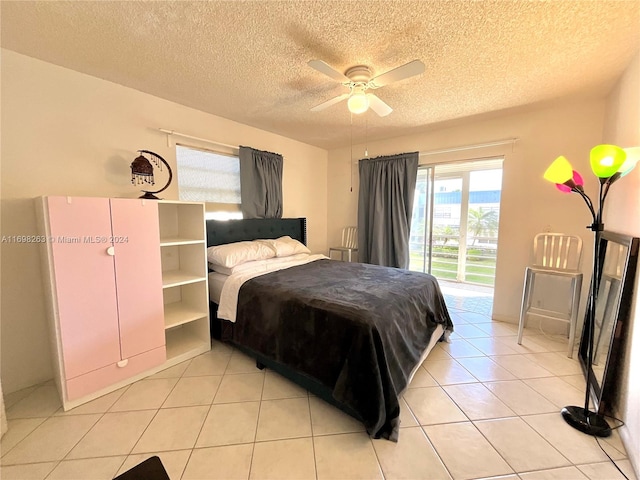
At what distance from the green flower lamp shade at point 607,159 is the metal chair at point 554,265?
1.30 m

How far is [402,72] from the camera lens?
1.63 metres

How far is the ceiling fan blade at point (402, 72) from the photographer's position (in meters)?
1.54

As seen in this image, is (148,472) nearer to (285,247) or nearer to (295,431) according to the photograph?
(295,431)

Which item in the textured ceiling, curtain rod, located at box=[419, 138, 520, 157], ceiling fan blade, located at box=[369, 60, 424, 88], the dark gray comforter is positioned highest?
the textured ceiling

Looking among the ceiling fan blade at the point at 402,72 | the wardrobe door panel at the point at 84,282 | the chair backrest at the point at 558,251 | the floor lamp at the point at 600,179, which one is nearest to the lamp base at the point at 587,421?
the floor lamp at the point at 600,179

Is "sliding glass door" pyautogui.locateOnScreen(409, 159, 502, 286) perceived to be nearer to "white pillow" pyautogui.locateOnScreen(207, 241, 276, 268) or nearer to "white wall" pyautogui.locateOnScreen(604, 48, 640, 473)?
"white wall" pyautogui.locateOnScreen(604, 48, 640, 473)

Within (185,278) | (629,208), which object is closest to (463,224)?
(629,208)

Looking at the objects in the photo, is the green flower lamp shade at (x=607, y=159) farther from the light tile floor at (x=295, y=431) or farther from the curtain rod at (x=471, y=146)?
the curtain rod at (x=471, y=146)

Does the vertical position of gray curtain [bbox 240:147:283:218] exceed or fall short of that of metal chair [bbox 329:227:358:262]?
it exceeds it

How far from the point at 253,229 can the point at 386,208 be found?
75.8 inches

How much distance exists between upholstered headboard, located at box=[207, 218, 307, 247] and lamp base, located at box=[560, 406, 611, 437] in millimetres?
3150

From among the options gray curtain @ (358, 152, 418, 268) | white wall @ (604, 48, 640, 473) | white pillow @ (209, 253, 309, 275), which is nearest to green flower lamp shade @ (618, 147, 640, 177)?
white wall @ (604, 48, 640, 473)

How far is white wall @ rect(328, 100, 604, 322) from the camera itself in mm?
2654

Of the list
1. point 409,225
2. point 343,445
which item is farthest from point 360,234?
point 343,445
